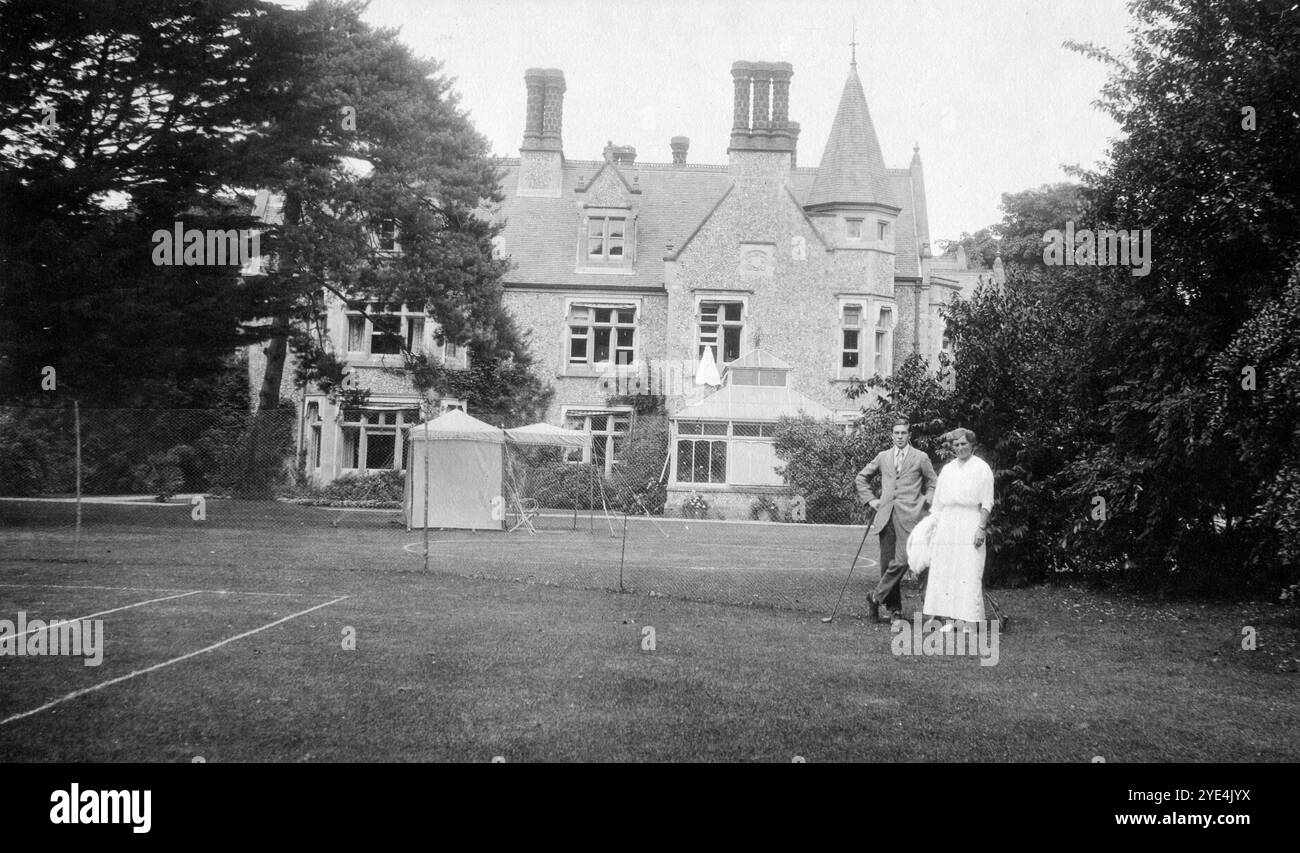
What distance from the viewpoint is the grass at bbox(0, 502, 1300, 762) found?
5.76m

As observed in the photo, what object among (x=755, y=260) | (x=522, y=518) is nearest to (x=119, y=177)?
(x=522, y=518)

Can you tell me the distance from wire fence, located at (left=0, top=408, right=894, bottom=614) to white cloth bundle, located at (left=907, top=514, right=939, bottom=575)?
180 centimetres

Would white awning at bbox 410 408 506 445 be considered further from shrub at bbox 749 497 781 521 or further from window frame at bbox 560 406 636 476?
shrub at bbox 749 497 781 521

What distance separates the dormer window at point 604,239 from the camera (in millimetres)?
36344

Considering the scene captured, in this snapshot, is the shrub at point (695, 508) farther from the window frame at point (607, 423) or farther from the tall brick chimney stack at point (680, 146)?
the tall brick chimney stack at point (680, 146)

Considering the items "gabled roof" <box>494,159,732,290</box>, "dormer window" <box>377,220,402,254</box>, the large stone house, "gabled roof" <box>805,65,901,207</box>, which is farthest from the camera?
"gabled roof" <box>494,159,732,290</box>

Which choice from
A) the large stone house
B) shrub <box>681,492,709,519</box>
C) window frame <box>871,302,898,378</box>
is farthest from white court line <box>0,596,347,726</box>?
window frame <box>871,302,898,378</box>

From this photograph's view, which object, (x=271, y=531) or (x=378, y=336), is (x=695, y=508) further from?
(x=271, y=531)

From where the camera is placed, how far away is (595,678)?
7.45 m

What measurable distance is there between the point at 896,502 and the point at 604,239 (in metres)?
26.8

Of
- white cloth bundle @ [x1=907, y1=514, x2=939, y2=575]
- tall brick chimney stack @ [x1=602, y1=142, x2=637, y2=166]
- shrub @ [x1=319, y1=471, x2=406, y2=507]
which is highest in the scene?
tall brick chimney stack @ [x1=602, y1=142, x2=637, y2=166]

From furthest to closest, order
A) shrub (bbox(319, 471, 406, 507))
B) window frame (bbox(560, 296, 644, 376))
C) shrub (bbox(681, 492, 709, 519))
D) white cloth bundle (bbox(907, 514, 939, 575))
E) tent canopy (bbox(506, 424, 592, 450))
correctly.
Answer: window frame (bbox(560, 296, 644, 376))
shrub (bbox(681, 492, 709, 519))
shrub (bbox(319, 471, 406, 507))
tent canopy (bbox(506, 424, 592, 450))
white cloth bundle (bbox(907, 514, 939, 575))

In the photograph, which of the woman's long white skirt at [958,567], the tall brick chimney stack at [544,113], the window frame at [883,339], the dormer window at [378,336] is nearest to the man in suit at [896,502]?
the woman's long white skirt at [958,567]
